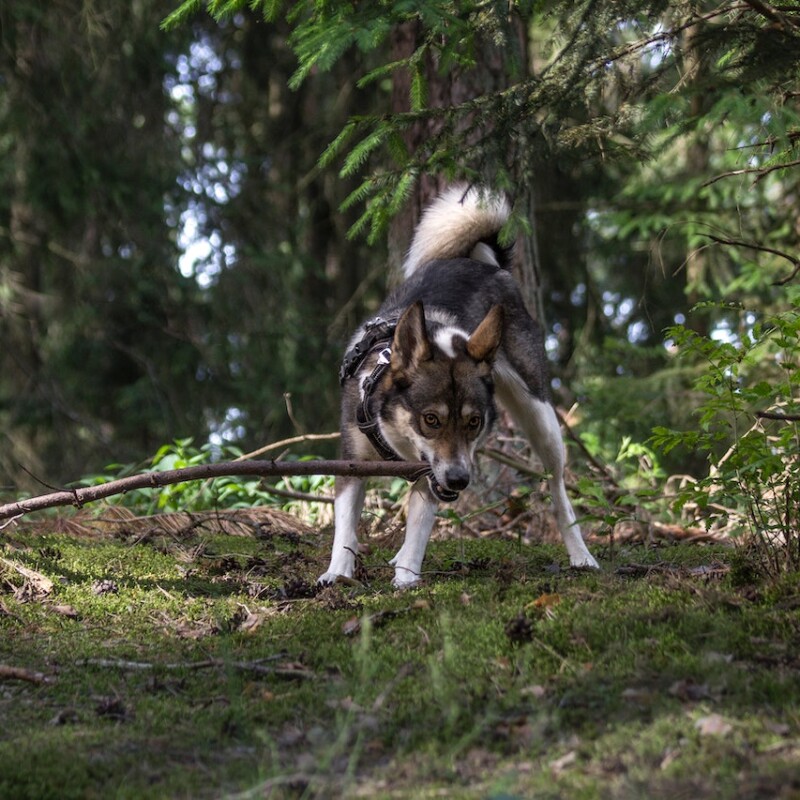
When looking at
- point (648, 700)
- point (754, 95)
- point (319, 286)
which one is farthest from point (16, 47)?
point (648, 700)

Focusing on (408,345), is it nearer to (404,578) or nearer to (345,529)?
(345,529)

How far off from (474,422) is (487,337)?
466 mm

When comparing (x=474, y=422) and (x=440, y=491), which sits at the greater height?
(x=474, y=422)

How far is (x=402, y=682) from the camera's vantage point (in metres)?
3.59

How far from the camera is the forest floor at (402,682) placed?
9.32 feet

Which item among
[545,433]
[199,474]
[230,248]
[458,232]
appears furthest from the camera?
[230,248]

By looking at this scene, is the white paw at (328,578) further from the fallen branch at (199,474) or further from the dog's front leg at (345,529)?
the fallen branch at (199,474)

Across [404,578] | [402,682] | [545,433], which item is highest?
[545,433]

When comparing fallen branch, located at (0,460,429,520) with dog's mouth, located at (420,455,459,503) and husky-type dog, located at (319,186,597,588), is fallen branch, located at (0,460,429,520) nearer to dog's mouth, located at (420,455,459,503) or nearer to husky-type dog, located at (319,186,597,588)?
dog's mouth, located at (420,455,459,503)

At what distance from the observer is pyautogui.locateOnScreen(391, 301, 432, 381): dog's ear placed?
5316mm

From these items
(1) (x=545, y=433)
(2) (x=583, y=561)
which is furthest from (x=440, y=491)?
(1) (x=545, y=433)

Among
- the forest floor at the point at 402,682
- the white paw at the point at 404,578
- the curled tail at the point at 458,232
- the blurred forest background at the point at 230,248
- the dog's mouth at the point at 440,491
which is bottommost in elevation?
the forest floor at the point at 402,682

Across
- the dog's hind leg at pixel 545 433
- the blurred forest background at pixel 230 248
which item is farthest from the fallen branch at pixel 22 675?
the blurred forest background at pixel 230 248

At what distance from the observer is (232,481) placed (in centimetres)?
778
